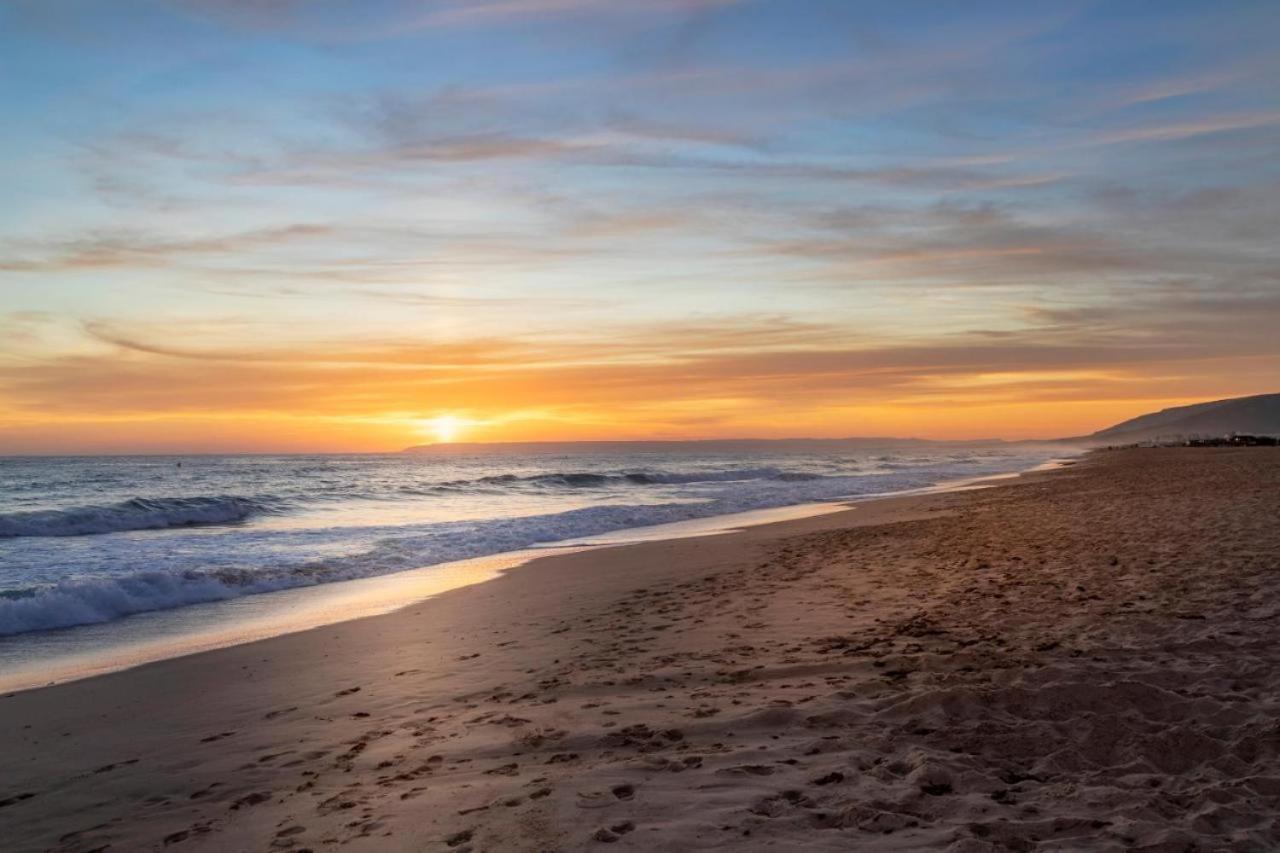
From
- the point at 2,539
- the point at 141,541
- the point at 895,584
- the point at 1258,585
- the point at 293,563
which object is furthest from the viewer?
the point at 2,539

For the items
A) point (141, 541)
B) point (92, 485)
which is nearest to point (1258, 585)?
point (141, 541)

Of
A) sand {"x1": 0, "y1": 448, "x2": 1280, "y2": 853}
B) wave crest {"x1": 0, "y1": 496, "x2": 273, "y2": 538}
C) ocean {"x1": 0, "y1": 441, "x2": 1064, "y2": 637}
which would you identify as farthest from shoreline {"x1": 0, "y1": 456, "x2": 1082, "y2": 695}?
wave crest {"x1": 0, "y1": 496, "x2": 273, "y2": 538}

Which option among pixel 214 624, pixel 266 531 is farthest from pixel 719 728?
pixel 266 531

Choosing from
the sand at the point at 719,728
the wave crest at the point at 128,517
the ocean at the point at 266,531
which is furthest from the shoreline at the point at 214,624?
the wave crest at the point at 128,517

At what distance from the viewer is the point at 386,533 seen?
24469 mm

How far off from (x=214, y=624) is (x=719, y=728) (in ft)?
30.2

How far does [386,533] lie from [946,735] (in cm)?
2137

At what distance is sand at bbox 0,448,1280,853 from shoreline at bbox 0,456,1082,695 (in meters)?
0.86

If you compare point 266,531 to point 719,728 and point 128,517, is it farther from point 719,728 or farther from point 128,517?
point 719,728

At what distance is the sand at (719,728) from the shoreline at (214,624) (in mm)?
863

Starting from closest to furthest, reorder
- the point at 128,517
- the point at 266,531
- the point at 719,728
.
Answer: the point at 719,728 → the point at 266,531 → the point at 128,517

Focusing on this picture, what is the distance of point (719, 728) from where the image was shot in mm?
5746

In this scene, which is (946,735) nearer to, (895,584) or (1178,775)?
(1178,775)

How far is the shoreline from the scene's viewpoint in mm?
9594
